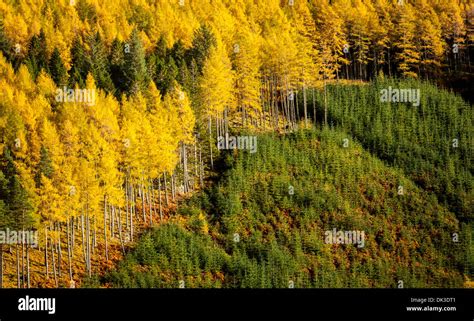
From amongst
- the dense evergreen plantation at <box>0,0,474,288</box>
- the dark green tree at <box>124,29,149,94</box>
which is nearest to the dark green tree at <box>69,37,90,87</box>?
the dense evergreen plantation at <box>0,0,474,288</box>

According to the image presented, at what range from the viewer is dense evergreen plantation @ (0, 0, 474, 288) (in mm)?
37875

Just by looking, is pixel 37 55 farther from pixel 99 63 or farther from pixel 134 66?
pixel 134 66

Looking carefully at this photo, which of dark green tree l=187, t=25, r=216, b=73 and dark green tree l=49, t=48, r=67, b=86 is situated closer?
dark green tree l=49, t=48, r=67, b=86

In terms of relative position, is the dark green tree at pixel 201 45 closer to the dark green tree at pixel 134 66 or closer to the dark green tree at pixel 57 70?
the dark green tree at pixel 134 66

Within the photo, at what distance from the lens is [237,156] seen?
161 ft

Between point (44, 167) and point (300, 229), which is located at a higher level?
point (44, 167)

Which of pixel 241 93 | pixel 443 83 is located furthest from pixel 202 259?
pixel 443 83

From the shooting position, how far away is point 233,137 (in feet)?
164

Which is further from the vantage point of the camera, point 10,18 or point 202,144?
point 10,18

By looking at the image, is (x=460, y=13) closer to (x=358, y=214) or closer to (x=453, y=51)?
(x=453, y=51)

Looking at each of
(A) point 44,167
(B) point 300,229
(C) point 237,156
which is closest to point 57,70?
(C) point 237,156

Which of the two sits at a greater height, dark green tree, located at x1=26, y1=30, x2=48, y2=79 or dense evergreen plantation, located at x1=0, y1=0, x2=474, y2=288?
dark green tree, located at x1=26, y1=30, x2=48, y2=79

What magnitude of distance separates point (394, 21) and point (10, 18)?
47105 mm

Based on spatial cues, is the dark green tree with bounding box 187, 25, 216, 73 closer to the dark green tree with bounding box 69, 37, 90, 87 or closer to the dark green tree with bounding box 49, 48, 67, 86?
the dark green tree with bounding box 69, 37, 90, 87
